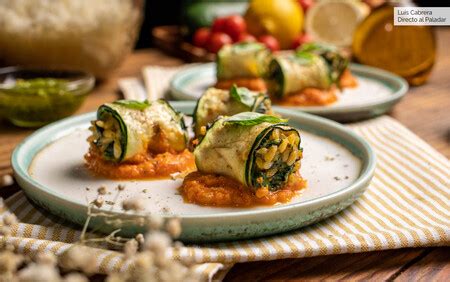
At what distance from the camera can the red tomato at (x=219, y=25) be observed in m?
4.86

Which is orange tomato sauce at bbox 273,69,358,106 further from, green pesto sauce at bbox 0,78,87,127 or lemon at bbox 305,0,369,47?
lemon at bbox 305,0,369,47

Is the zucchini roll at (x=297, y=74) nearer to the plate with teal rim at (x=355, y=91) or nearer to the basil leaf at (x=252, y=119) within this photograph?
the plate with teal rim at (x=355, y=91)

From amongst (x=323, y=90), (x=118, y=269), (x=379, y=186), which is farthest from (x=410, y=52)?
A: (x=118, y=269)

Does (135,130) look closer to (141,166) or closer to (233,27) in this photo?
(141,166)

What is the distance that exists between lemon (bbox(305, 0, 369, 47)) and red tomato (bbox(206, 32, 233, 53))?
2.62 ft

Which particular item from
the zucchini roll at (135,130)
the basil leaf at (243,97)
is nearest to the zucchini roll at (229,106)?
the basil leaf at (243,97)

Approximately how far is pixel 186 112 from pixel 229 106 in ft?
1.56

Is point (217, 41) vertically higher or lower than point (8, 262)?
lower

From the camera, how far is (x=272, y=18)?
5.01m

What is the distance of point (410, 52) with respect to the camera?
4215 millimetres

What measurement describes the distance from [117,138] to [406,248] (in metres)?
1.09

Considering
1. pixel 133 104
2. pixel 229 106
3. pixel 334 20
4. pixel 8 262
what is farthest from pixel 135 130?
pixel 334 20

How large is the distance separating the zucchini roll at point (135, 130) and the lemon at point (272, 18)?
99.4 inches

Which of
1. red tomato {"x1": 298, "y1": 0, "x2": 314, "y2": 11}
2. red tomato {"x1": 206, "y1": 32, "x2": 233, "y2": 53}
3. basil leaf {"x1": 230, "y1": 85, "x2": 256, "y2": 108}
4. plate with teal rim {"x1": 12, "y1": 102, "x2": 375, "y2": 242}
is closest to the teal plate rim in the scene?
plate with teal rim {"x1": 12, "y1": 102, "x2": 375, "y2": 242}
